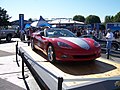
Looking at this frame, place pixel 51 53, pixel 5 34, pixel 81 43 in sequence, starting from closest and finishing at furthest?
1. pixel 81 43
2. pixel 51 53
3. pixel 5 34

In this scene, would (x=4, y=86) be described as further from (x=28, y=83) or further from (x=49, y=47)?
(x=49, y=47)

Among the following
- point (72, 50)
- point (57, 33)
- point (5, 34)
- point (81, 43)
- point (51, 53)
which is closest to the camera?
point (72, 50)

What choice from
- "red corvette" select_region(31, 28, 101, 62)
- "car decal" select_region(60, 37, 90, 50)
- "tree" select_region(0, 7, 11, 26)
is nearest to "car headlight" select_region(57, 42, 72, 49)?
"red corvette" select_region(31, 28, 101, 62)

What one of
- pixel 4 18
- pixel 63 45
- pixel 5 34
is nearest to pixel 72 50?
pixel 63 45

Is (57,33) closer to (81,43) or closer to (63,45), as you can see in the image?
(63,45)

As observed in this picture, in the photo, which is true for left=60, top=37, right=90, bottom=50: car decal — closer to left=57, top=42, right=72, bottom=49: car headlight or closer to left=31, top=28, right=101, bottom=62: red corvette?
left=31, top=28, right=101, bottom=62: red corvette

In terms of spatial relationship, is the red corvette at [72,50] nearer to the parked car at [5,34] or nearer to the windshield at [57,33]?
the windshield at [57,33]

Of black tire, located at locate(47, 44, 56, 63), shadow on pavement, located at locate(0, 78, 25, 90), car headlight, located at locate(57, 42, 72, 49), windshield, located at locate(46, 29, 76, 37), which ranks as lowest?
shadow on pavement, located at locate(0, 78, 25, 90)

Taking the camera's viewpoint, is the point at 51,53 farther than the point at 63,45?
Yes

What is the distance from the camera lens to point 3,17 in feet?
183

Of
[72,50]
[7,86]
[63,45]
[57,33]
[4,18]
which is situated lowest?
[7,86]

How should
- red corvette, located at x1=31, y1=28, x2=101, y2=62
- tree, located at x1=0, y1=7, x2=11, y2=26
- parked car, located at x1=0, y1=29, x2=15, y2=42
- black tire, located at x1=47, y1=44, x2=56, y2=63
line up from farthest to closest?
tree, located at x1=0, y1=7, x2=11, y2=26 < parked car, located at x1=0, y1=29, x2=15, y2=42 < black tire, located at x1=47, y1=44, x2=56, y2=63 < red corvette, located at x1=31, y1=28, x2=101, y2=62

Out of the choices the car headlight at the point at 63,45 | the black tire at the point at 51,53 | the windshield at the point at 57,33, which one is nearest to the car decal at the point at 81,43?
the car headlight at the point at 63,45

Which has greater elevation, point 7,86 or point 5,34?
point 5,34
